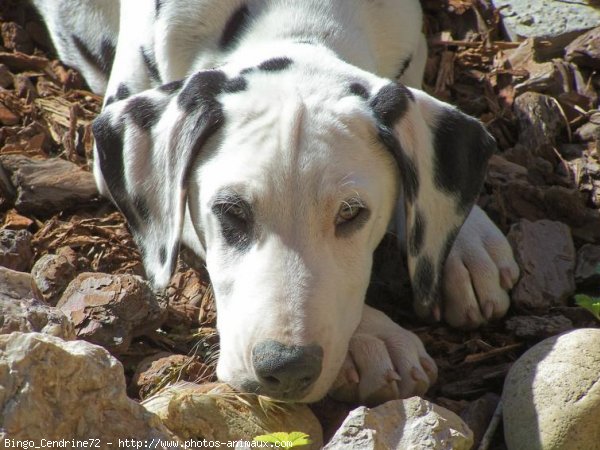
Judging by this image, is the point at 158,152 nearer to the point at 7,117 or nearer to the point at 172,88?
the point at 172,88

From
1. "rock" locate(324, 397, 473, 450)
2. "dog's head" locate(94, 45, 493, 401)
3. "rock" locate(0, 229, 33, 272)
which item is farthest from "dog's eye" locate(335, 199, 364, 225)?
"rock" locate(0, 229, 33, 272)

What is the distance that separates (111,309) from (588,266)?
5.79ft

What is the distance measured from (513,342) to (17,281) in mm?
1679

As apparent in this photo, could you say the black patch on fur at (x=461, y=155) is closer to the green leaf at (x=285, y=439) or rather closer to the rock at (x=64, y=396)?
the green leaf at (x=285, y=439)

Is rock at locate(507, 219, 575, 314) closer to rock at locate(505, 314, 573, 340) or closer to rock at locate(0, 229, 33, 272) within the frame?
rock at locate(505, 314, 573, 340)

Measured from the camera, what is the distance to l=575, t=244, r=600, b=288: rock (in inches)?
148

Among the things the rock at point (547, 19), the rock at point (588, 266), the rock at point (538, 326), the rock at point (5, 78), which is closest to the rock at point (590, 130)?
the rock at point (547, 19)

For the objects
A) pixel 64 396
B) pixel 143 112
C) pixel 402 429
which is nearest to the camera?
pixel 64 396

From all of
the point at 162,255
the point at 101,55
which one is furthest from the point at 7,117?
the point at 162,255

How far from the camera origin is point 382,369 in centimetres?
313

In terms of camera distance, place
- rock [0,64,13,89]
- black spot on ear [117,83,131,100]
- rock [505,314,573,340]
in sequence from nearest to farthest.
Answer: rock [505,314,573,340] → black spot on ear [117,83,131,100] → rock [0,64,13,89]

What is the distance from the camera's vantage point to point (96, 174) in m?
4.16

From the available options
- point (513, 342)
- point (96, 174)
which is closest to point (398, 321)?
point (513, 342)

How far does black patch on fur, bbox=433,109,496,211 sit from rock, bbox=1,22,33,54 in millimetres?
2717
